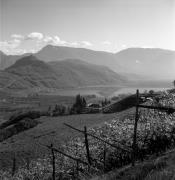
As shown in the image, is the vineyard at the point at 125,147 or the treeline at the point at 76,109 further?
the treeline at the point at 76,109

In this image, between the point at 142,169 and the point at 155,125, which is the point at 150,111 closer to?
the point at 155,125

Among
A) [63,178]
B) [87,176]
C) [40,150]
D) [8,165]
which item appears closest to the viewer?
[87,176]

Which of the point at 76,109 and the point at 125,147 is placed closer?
the point at 125,147

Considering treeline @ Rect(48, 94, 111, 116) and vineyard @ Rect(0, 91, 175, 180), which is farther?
treeline @ Rect(48, 94, 111, 116)

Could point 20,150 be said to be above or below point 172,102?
below

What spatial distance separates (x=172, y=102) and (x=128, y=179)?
6.86 m

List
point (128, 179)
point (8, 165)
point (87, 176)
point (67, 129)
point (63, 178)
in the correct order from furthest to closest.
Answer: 1. point (67, 129)
2. point (8, 165)
3. point (63, 178)
4. point (87, 176)
5. point (128, 179)

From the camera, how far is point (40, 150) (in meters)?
33.9

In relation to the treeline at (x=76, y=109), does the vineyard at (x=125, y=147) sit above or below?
above

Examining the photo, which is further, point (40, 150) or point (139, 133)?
point (40, 150)

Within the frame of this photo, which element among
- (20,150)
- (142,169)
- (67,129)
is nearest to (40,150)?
(20,150)

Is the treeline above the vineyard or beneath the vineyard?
beneath

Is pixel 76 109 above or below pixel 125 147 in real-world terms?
below

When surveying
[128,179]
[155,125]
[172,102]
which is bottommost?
[128,179]
